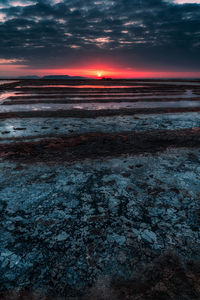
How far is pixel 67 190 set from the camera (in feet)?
12.9

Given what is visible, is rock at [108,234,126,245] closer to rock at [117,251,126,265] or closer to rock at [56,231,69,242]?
rock at [117,251,126,265]

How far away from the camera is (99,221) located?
309cm

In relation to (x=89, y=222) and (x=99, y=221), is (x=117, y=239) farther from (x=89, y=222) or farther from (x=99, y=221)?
(x=89, y=222)

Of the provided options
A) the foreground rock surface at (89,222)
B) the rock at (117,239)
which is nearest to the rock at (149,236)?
the foreground rock surface at (89,222)

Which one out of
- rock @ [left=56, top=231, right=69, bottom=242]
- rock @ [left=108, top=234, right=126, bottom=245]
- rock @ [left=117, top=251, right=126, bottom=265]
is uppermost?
rock @ [left=56, top=231, right=69, bottom=242]

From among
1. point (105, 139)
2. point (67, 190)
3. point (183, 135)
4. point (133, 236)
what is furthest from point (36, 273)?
point (183, 135)

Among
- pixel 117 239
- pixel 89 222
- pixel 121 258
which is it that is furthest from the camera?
pixel 89 222

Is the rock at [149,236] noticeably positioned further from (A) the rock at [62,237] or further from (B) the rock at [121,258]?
(A) the rock at [62,237]

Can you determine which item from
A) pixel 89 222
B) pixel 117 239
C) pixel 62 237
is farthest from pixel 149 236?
pixel 62 237

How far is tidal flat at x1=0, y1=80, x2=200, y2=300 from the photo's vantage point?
217 cm

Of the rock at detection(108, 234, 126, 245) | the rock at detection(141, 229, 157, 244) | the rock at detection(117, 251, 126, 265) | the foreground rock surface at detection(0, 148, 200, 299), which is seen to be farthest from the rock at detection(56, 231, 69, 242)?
the rock at detection(141, 229, 157, 244)

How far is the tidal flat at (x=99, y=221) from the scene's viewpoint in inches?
85.6

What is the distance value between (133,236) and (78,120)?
27.2ft

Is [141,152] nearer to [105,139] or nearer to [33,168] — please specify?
[105,139]
